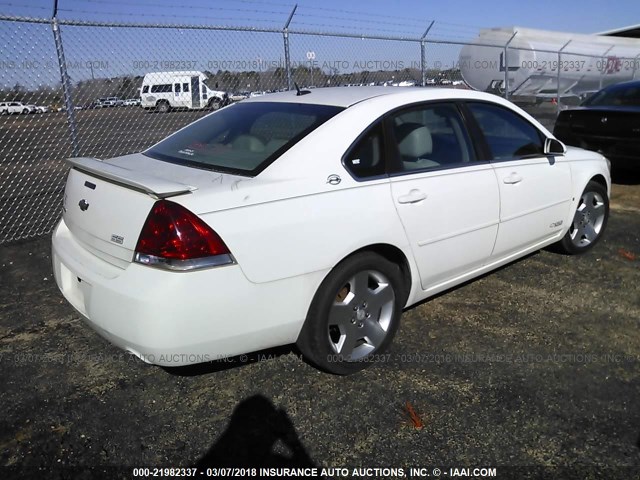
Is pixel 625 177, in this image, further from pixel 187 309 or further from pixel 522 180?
pixel 187 309

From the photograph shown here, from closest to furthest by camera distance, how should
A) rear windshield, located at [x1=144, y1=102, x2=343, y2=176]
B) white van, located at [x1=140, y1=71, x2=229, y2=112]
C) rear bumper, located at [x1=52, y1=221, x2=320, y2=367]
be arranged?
rear bumper, located at [x1=52, y1=221, x2=320, y2=367] < rear windshield, located at [x1=144, y1=102, x2=343, y2=176] < white van, located at [x1=140, y1=71, x2=229, y2=112]

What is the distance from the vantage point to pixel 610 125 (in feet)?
22.5

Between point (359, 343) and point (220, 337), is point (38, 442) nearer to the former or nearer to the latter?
point (220, 337)

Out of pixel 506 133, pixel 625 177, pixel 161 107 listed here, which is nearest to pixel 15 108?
pixel 161 107

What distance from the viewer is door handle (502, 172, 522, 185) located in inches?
140

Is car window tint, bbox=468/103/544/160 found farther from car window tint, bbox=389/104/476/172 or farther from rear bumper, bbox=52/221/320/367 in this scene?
rear bumper, bbox=52/221/320/367

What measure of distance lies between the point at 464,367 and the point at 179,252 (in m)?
1.74

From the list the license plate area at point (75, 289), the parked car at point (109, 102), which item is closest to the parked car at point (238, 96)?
the parked car at point (109, 102)

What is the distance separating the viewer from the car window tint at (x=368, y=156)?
9.07 ft

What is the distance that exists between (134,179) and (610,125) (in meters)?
6.62

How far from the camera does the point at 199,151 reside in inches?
120

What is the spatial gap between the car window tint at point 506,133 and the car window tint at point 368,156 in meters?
1.02

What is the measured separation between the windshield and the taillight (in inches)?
279

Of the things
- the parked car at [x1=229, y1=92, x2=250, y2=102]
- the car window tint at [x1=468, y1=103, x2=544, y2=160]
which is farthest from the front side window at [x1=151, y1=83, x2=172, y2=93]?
the car window tint at [x1=468, y1=103, x2=544, y2=160]
